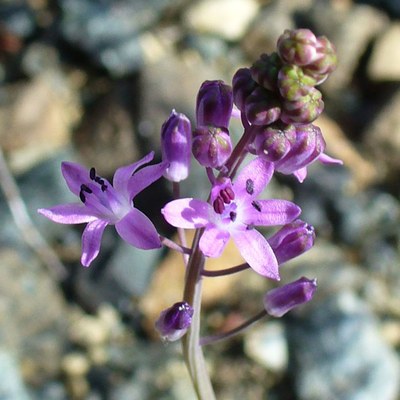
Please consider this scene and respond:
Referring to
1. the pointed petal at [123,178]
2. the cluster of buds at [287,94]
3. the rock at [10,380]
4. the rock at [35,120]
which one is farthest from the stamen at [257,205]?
the rock at [35,120]

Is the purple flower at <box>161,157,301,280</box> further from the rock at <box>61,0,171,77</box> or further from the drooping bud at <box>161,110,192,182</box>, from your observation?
the rock at <box>61,0,171,77</box>

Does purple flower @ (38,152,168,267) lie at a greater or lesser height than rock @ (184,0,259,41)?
greater

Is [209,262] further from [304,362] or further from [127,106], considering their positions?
[127,106]

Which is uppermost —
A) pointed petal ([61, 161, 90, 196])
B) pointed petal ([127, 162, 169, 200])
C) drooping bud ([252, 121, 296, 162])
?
drooping bud ([252, 121, 296, 162])

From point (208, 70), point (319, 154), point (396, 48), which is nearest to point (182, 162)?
point (319, 154)

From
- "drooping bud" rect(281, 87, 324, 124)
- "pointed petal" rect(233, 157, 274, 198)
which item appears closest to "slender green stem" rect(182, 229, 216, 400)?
"pointed petal" rect(233, 157, 274, 198)

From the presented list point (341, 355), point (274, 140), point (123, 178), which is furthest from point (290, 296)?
point (341, 355)

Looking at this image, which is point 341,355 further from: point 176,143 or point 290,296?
point 176,143
